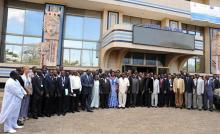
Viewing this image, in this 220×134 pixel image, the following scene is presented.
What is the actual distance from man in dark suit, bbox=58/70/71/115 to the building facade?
264 inches

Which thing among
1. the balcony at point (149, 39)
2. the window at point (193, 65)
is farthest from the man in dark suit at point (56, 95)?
the window at point (193, 65)

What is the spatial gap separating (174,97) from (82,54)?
26.2 ft

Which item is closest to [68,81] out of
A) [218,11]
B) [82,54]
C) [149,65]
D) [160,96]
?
[160,96]

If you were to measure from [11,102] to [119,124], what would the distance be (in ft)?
11.7

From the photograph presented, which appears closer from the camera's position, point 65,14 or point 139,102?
point 139,102

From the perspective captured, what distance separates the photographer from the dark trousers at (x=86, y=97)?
11422mm

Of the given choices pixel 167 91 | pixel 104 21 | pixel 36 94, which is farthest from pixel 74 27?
pixel 36 94

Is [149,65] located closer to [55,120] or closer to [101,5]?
[101,5]

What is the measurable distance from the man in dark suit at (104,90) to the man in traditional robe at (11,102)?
5.37 meters

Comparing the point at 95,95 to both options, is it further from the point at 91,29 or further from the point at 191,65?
the point at 191,65

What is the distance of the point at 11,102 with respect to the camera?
7246 mm

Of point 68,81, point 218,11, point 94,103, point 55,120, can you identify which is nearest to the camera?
point 55,120

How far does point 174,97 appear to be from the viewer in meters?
14.2

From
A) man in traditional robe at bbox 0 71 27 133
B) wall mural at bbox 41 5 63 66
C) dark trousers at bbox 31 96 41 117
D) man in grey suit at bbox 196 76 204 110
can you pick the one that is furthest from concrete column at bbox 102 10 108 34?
man in traditional robe at bbox 0 71 27 133
